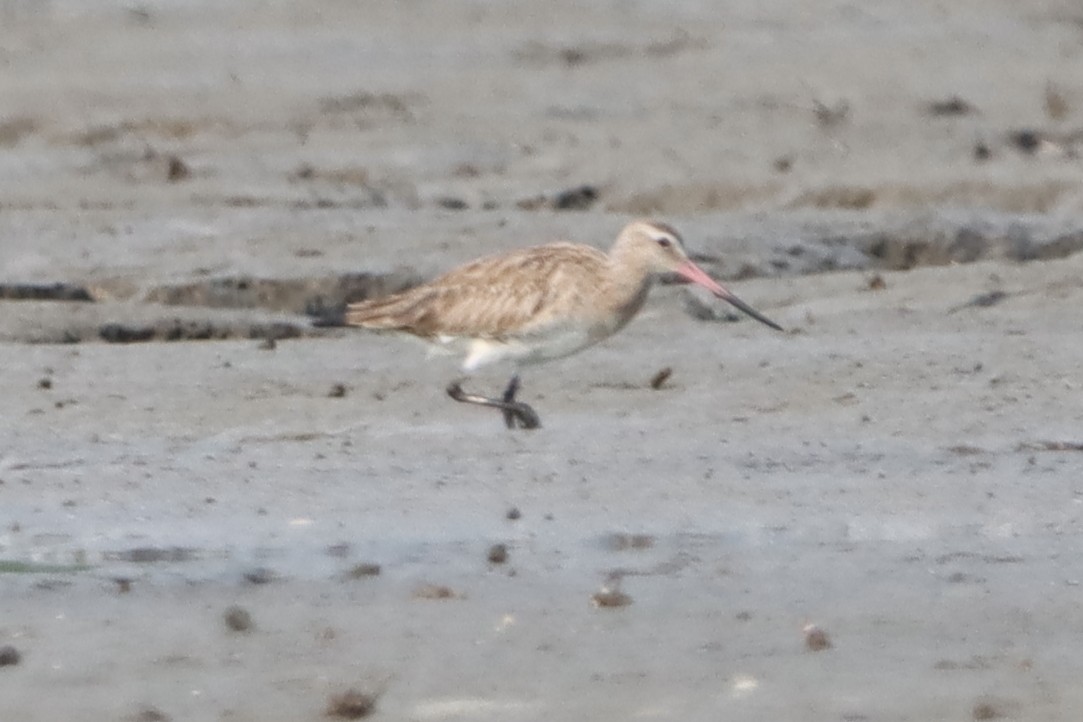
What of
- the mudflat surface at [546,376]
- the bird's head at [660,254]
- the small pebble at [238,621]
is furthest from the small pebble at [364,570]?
the bird's head at [660,254]

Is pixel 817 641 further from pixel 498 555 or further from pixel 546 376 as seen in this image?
pixel 546 376

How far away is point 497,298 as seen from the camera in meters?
10.1

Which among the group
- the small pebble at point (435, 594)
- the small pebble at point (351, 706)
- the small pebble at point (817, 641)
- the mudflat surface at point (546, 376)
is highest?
the small pebble at point (351, 706)

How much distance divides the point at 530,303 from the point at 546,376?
677mm

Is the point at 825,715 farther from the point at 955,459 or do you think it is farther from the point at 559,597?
the point at 955,459

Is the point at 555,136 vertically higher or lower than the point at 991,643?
lower

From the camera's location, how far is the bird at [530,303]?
32.9 feet

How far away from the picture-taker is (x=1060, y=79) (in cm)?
1669

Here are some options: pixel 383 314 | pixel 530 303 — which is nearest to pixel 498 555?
pixel 530 303

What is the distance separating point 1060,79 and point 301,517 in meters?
10.0

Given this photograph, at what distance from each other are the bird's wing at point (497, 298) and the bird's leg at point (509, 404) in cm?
30

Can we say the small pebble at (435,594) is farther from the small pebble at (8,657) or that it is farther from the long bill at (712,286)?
the long bill at (712,286)

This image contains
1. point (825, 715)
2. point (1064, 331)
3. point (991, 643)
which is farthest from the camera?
point (1064, 331)

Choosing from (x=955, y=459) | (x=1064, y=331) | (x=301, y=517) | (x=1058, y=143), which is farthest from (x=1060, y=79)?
(x=301, y=517)
